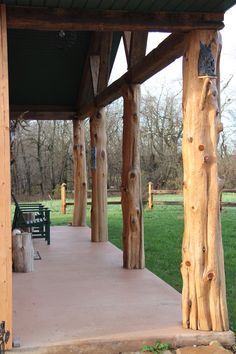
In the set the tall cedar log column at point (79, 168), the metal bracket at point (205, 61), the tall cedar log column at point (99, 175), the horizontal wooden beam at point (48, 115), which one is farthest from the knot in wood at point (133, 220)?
the horizontal wooden beam at point (48, 115)

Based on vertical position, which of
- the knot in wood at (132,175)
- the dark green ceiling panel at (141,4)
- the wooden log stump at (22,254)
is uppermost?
the dark green ceiling panel at (141,4)

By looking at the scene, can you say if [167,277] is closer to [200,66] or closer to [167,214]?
[200,66]

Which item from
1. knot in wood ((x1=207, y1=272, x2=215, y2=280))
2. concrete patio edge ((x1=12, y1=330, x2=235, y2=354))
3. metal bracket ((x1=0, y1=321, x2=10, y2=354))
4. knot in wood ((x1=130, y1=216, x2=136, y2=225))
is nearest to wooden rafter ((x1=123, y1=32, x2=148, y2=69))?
knot in wood ((x1=130, y1=216, x2=136, y2=225))

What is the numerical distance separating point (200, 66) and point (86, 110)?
21.1ft

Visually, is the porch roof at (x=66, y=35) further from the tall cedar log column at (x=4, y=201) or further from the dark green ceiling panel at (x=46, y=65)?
the tall cedar log column at (x=4, y=201)

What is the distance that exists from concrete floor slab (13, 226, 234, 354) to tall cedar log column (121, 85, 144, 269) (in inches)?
11.1

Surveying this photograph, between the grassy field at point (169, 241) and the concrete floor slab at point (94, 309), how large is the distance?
0.53m

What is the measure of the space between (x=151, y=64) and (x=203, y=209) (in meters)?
1.98

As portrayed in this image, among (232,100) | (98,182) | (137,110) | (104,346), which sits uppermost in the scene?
(232,100)

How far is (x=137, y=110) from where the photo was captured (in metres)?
6.96

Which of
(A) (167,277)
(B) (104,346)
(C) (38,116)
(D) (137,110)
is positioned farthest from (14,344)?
(C) (38,116)

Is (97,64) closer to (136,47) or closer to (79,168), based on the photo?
(136,47)

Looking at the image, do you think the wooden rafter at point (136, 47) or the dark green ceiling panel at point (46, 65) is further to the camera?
the dark green ceiling panel at point (46, 65)

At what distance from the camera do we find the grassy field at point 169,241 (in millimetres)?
6773
